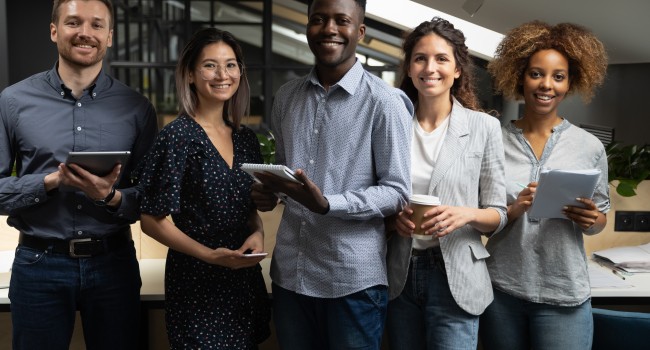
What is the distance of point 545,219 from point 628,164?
1156 millimetres

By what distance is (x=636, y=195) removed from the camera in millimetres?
3033

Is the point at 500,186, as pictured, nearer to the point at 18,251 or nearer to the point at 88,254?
the point at 88,254

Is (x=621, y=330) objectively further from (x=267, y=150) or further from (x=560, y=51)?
(x=267, y=150)

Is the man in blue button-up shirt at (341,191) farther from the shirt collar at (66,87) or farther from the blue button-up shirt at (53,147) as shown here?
the shirt collar at (66,87)

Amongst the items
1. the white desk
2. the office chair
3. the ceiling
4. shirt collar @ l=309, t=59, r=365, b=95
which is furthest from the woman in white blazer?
the ceiling

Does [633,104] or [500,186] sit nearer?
[500,186]

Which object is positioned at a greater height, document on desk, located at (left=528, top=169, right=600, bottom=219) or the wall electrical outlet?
document on desk, located at (left=528, top=169, right=600, bottom=219)

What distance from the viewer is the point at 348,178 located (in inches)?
71.4

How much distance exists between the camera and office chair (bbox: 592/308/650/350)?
1802 millimetres

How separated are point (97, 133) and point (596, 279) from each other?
78.8 inches

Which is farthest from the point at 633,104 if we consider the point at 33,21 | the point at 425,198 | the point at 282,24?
the point at 282,24

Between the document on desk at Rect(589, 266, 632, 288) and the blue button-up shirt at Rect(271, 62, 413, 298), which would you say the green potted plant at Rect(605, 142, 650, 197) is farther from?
the blue button-up shirt at Rect(271, 62, 413, 298)

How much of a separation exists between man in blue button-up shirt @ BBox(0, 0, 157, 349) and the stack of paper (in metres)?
2.02

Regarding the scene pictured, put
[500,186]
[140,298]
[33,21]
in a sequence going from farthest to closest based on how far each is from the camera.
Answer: [33,21]
[140,298]
[500,186]
